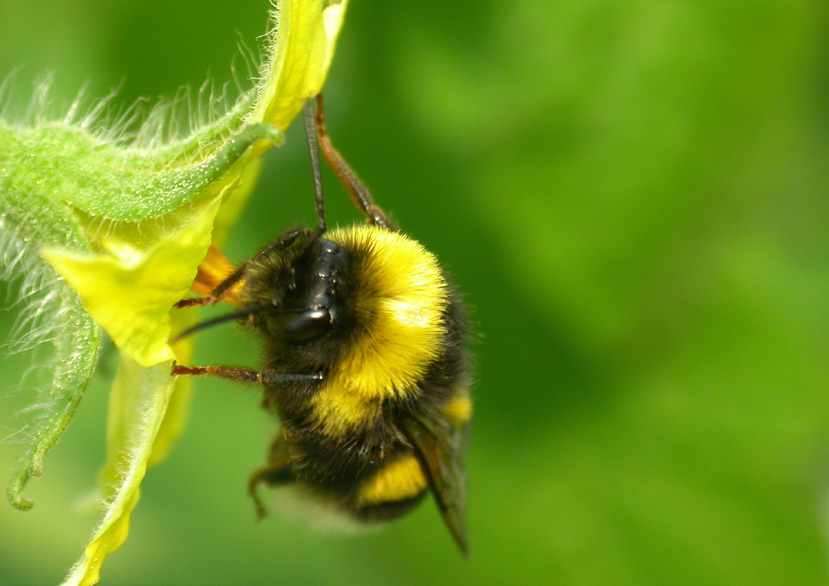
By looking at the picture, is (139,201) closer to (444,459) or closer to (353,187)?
(353,187)

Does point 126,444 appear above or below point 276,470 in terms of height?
above

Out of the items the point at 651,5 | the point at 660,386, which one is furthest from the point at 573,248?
the point at 651,5

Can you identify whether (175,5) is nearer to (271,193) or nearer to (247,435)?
(271,193)

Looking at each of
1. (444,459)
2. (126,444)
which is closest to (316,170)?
(126,444)

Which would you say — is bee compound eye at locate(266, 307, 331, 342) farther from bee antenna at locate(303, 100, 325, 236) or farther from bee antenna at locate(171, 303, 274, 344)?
bee antenna at locate(303, 100, 325, 236)

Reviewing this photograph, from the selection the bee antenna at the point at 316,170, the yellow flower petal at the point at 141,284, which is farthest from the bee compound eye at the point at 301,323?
the yellow flower petal at the point at 141,284

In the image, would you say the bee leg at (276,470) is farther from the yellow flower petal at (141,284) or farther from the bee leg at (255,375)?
the yellow flower petal at (141,284)

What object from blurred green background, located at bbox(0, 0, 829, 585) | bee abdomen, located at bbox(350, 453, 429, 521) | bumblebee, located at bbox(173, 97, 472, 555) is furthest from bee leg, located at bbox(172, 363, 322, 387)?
blurred green background, located at bbox(0, 0, 829, 585)
